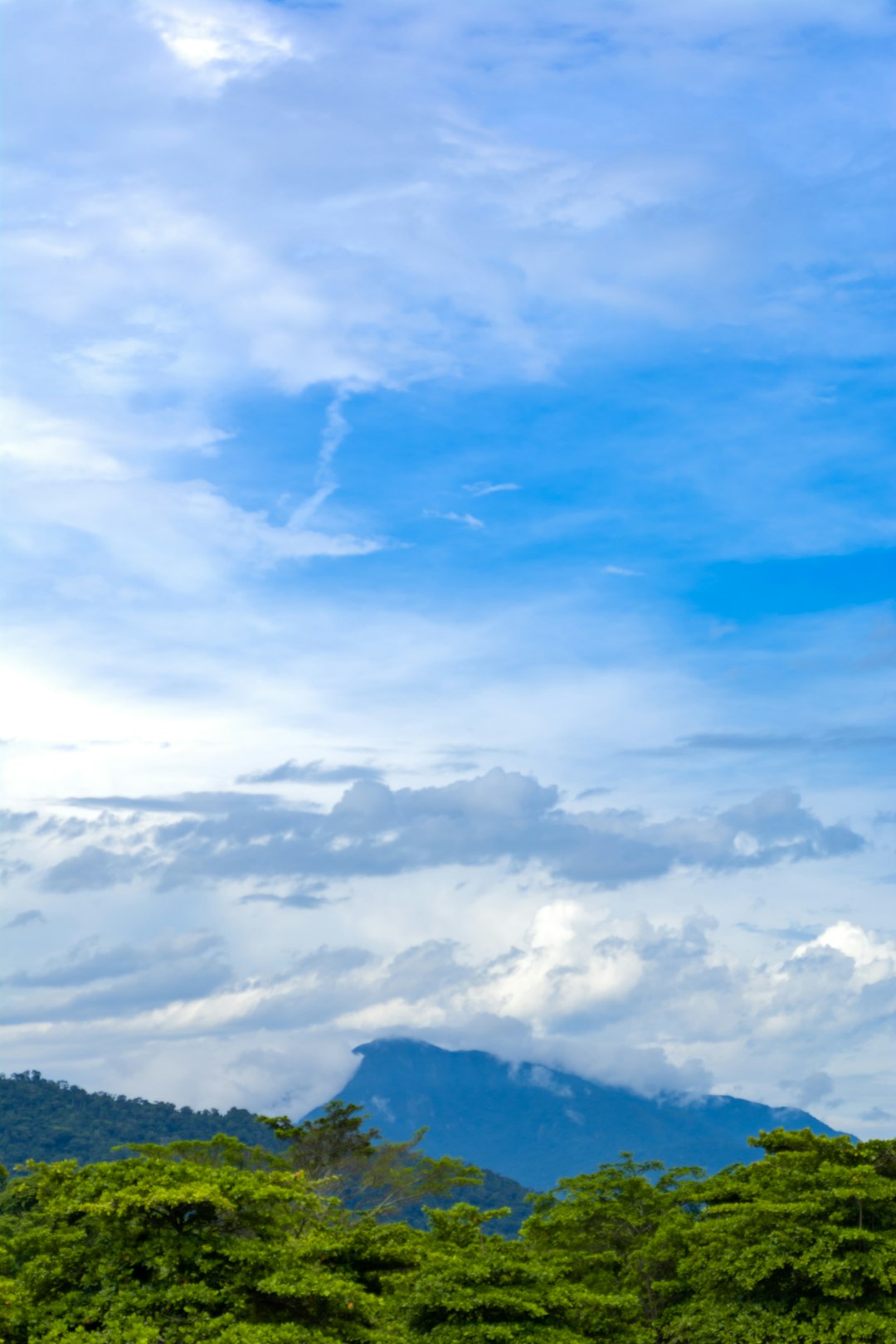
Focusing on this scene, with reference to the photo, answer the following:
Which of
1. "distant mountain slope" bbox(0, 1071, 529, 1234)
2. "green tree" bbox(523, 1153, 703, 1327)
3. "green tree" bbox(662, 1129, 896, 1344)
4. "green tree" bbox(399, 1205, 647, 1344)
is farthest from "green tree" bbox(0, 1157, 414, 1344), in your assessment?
"distant mountain slope" bbox(0, 1071, 529, 1234)

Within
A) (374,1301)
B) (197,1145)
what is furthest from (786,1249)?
(197,1145)

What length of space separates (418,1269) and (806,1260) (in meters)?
8.67

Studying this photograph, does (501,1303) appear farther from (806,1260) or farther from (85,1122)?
(85,1122)

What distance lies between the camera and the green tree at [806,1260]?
2595cm

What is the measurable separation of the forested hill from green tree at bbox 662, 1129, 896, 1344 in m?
110

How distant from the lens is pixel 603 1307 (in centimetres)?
2805

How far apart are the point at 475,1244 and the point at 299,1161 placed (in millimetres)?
39248

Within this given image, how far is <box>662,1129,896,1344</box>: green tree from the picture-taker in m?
26.0

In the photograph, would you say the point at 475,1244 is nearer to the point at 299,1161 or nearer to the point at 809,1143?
the point at 809,1143

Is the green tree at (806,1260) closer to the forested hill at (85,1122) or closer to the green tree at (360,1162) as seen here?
the green tree at (360,1162)

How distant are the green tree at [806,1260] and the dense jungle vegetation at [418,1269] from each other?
1.9 inches

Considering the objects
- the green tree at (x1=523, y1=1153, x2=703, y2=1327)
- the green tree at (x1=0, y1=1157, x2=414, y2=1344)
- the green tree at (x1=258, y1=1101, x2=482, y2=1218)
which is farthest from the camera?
the green tree at (x1=258, y1=1101, x2=482, y2=1218)

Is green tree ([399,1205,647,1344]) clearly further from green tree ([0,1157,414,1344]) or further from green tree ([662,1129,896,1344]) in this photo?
green tree ([662,1129,896,1344])

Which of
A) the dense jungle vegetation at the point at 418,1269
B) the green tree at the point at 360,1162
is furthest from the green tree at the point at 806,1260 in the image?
the green tree at the point at 360,1162
